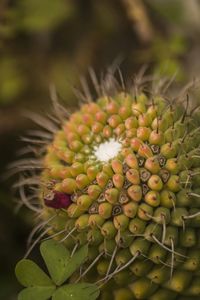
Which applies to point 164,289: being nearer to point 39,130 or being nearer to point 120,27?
point 39,130

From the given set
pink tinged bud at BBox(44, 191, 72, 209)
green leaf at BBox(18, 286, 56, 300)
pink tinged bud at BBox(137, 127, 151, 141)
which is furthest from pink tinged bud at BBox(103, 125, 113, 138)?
green leaf at BBox(18, 286, 56, 300)

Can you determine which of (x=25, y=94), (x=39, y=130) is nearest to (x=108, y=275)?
(x=39, y=130)

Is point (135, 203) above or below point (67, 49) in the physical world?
below

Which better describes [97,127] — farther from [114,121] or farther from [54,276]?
[54,276]

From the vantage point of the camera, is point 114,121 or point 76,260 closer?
point 76,260

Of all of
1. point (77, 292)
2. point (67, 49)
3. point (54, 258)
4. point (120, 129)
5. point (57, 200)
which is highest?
point (67, 49)

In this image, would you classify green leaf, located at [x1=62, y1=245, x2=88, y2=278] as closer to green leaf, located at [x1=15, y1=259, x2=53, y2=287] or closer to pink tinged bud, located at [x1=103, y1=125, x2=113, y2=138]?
green leaf, located at [x1=15, y1=259, x2=53, y2=287]

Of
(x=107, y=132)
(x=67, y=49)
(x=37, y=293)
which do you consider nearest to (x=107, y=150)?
(x=107, y=132)
